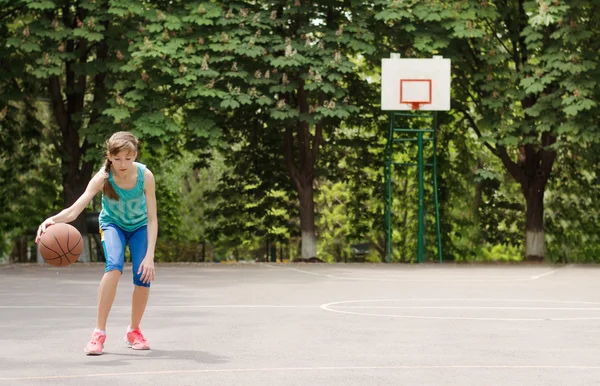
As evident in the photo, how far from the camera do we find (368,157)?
29922mm

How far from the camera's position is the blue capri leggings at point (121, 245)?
8.43 metres

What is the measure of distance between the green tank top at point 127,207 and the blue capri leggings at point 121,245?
5 cm

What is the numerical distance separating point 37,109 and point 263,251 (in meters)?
18.7

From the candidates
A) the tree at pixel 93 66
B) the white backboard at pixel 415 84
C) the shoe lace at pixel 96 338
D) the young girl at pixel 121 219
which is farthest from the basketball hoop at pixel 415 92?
the shoe lace at pixel 96 338

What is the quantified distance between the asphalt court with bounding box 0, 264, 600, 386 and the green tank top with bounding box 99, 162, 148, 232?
3.21 ft

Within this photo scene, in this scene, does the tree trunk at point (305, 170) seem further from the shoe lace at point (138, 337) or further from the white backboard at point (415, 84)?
the shoe lace at point (138, 337)

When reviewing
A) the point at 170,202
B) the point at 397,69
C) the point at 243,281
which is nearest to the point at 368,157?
the point at 397,69

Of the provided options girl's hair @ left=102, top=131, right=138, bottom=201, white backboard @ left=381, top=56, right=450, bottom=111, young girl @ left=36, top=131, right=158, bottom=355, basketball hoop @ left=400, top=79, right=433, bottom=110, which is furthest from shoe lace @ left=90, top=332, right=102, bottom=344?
basketball hoop @ left=400, top=79, right=433, bottom=110

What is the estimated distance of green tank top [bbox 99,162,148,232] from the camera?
8469mm

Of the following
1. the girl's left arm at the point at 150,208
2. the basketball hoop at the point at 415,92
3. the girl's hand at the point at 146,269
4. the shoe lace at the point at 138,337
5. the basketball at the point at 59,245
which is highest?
the basketball hoop at the point at 415,92

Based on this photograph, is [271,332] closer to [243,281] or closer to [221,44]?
[243,281]

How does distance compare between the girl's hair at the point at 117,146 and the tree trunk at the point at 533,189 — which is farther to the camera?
the tree trunk at the point at 533,189

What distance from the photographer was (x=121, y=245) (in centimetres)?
851

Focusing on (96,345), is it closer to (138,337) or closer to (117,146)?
(138,337)
